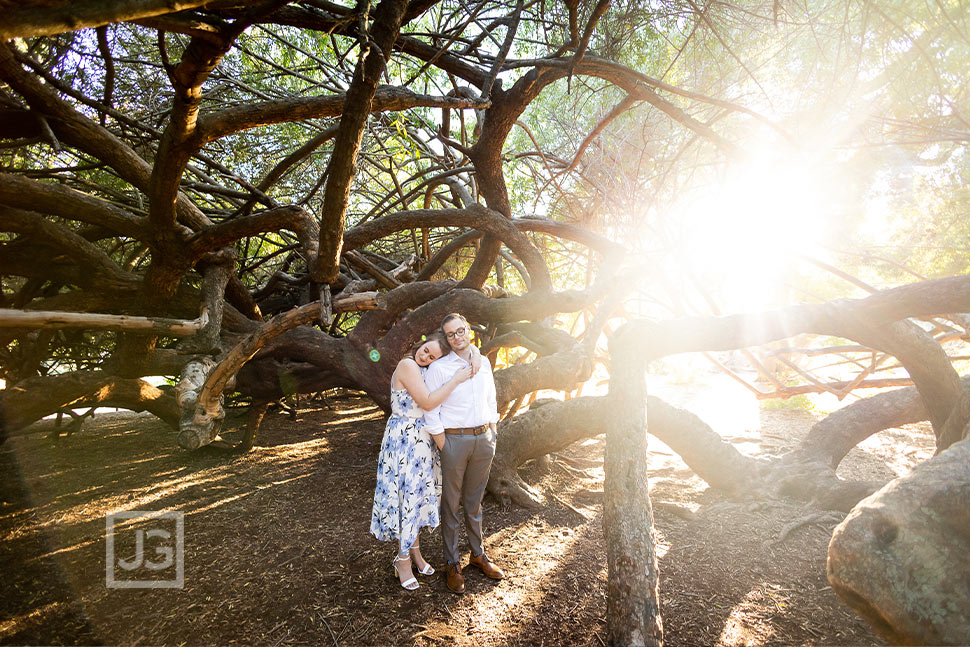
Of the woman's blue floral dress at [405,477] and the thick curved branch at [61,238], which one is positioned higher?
the thick curved branch at [61,238]

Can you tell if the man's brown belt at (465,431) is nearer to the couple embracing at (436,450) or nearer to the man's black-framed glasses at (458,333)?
the couple embracing at (436,450)

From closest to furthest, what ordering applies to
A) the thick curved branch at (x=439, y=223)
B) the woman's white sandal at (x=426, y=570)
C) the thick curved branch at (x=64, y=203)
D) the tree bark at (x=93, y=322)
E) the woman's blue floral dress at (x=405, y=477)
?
the tree bark at (x=93, y=322), the woman's blue floral dress at (x=405, y=477), the woman's white sandal at (x=426, y=570), the thick curved branch at (x=64, y=203), the thick curved branch at (x=439, y=223)

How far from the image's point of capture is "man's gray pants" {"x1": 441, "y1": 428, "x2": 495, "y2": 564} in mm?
2672

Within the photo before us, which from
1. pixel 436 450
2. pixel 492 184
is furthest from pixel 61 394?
pixel 492 184

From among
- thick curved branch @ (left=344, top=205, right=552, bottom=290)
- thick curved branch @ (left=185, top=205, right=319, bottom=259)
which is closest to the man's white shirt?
thick curved branch @ (left=185, top=205, right=319, bottom=259)

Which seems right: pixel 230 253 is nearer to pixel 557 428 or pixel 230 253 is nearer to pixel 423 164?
pixel 557 428

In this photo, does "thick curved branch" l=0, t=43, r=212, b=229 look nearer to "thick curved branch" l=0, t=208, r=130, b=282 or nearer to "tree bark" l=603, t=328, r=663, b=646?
"thick curved branch" l=0, t=208, r=130, b=282

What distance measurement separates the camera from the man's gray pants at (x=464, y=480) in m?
2.67

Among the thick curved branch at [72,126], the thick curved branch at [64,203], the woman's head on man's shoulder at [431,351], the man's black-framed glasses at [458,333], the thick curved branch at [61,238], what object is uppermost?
the thick curved branch at [72,126]

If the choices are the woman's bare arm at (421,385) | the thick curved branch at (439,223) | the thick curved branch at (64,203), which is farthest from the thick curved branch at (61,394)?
the woman's bare arm at (421,385)

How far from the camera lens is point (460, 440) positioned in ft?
8.74

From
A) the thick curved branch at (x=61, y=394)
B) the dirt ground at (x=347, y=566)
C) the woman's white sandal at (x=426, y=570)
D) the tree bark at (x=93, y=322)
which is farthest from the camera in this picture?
the thick curved branch at (x=61, y=394)

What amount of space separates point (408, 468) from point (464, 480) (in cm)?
39

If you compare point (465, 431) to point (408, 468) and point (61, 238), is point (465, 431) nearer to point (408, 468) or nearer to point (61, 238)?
point (408, 468)
